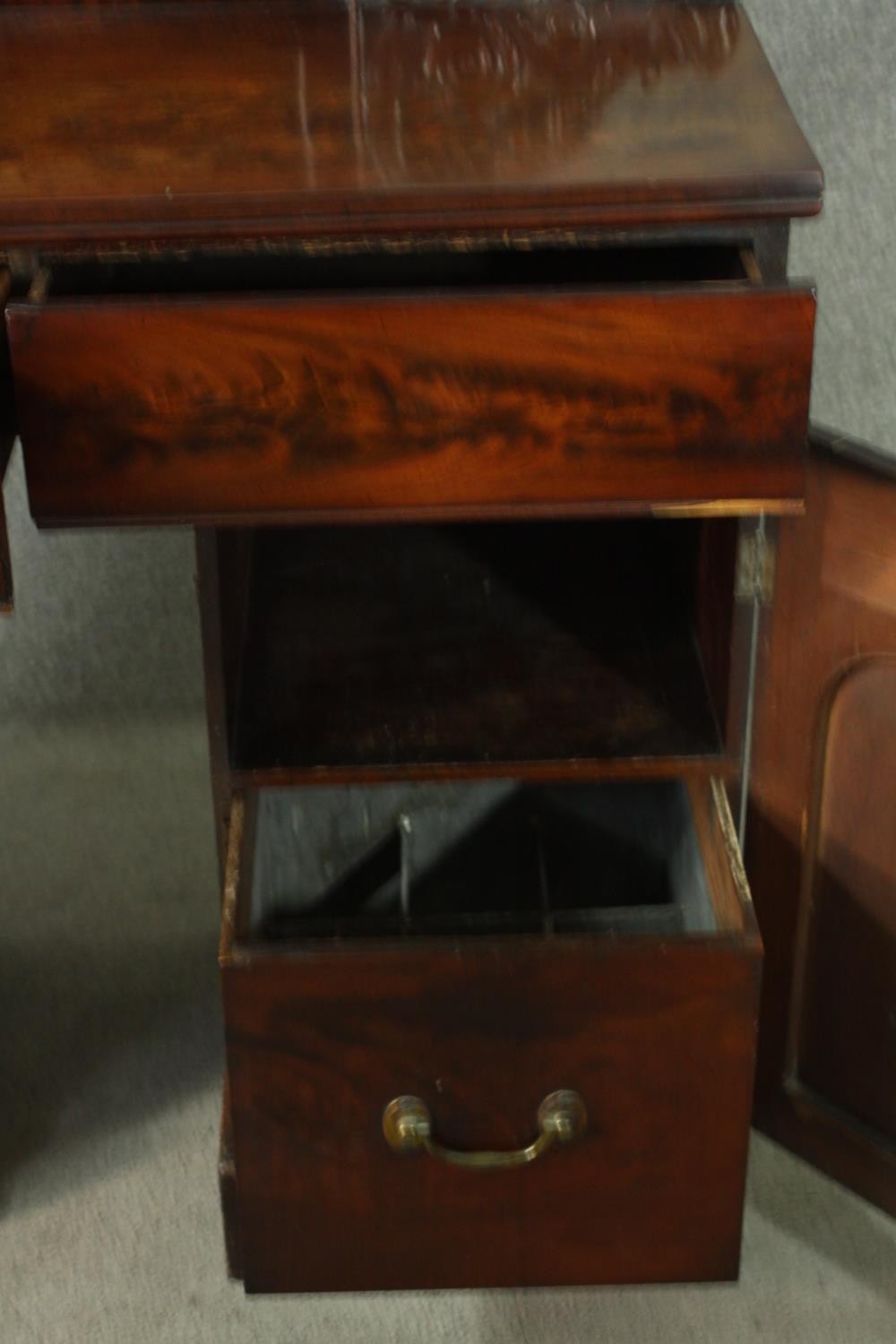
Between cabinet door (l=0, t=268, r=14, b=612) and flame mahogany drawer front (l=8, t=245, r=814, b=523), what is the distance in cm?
2

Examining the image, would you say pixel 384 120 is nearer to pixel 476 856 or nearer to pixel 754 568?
pixel 754 568

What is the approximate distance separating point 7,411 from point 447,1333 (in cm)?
59

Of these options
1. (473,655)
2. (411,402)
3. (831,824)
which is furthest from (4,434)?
(831,824)

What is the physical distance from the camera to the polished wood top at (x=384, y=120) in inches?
27.2

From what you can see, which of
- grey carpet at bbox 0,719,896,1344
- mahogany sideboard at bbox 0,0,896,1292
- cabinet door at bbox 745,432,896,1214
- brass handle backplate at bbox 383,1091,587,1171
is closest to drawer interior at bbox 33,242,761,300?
mahogany sideboard at bbox 0,0,896,1292

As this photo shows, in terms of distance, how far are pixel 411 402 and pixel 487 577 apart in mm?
364

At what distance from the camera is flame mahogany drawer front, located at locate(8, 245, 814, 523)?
0.70 meters

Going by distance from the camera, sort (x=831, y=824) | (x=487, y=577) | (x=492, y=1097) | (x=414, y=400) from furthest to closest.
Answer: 1. (x=487, y=577)
2. (x=831, y=824)
3. (x=492, y=1097)
4. (x=414, y=400)

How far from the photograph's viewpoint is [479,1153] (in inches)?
33.3

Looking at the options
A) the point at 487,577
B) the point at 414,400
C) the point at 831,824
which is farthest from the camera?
the point at 487,577

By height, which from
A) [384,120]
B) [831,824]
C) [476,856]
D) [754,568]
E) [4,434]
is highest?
[384,120]

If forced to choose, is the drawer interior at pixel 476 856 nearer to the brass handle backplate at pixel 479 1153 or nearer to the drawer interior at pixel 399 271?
the brass handle backplate at pixel 479 1153

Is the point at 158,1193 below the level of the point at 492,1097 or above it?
below

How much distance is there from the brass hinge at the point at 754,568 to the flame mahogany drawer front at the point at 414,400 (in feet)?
0.44
